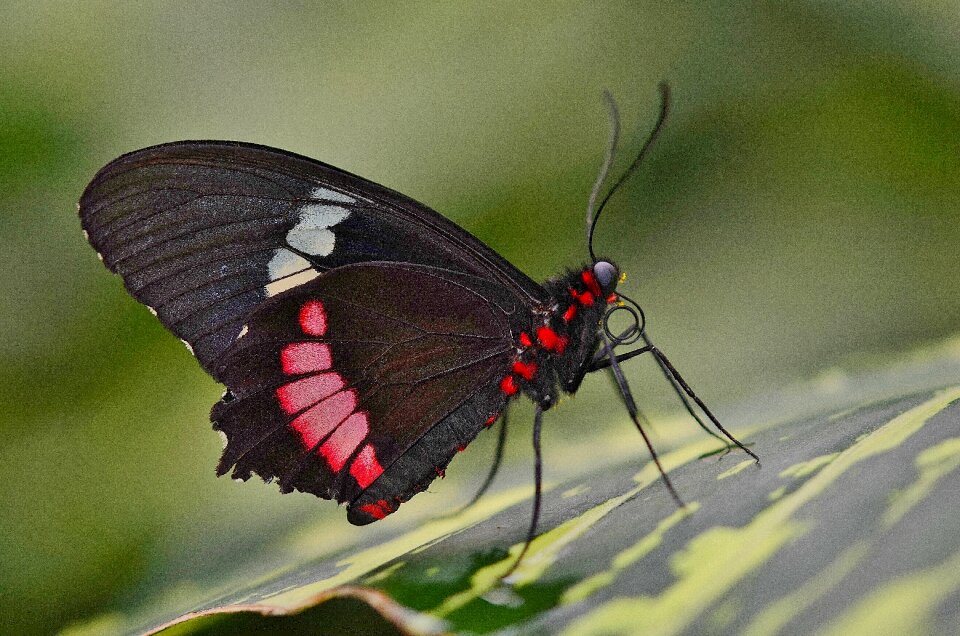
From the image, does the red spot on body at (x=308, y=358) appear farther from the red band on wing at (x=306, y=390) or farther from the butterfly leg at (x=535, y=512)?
the butterfly leg at (x=535, y=512)

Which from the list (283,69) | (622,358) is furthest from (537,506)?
(283,69)

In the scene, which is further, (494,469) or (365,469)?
(494,469)

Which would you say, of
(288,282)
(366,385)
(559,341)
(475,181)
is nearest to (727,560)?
(559,341)

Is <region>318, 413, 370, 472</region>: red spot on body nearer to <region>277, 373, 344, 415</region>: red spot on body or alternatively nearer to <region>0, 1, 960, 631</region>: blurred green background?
<region>277, 373, 344, 415</region>: red spot on body

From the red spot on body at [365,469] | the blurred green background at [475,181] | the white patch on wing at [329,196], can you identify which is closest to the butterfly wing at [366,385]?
the red spot on body at [365,469]

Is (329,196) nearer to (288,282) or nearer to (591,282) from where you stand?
(288,282)

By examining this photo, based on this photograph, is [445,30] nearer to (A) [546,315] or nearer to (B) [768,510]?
(A) [546,315]
